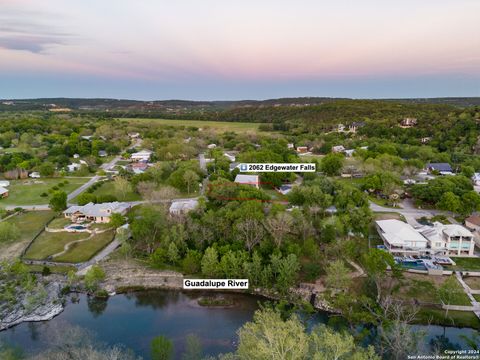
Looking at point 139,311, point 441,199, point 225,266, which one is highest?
point 441,199

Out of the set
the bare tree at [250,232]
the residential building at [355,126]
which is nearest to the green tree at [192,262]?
the bare tree at [250,232]

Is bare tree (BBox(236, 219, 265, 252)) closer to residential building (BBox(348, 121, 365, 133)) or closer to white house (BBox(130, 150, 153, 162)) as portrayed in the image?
white house (BBox(130, 150, 153, 162))

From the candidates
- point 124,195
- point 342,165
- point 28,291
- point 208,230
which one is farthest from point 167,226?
point 342,165

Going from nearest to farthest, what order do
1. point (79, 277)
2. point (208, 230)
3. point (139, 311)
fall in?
point (139, 311), point (79, 277), point (208, 230)

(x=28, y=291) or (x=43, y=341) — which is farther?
(x=28, y=291)

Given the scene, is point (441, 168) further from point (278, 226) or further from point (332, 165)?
point (278, 226)

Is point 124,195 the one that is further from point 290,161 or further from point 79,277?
point 290,161

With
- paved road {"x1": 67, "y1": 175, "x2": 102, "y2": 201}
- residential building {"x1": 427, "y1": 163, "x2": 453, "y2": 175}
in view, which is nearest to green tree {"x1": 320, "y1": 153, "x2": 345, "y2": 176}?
residential building {"x1": 427, "y1": 163, "x2": 453, "y2": 175}
